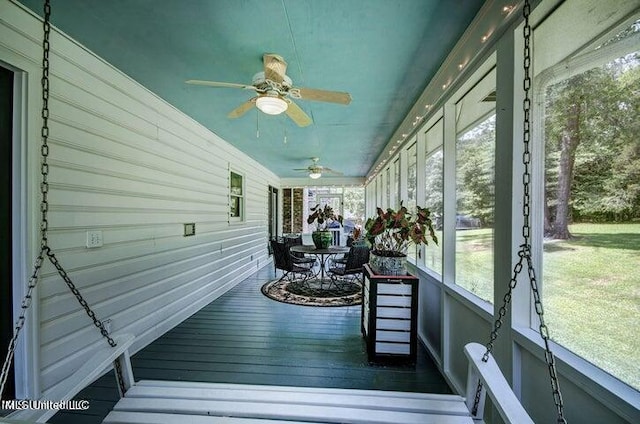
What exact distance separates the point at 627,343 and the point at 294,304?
11.8 feet

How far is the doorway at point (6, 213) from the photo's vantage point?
1.73 meters

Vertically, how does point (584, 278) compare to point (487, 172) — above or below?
below

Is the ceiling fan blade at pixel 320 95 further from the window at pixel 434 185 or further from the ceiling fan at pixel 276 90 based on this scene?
the window at pixel 434 185

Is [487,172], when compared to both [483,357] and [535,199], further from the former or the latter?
[483,357]

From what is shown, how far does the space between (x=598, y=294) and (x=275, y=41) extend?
230 centimetres

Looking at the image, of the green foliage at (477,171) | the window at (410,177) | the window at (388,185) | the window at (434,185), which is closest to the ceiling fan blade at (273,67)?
the green foliage at (477,171)

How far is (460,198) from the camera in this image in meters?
2.38

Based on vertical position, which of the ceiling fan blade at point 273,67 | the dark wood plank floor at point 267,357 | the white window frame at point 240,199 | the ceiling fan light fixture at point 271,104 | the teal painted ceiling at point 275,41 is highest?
the teal painted ceiling at point 275,41

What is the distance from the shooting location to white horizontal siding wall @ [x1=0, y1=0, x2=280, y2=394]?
1.87m

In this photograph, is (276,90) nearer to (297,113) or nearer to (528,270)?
(297,113)

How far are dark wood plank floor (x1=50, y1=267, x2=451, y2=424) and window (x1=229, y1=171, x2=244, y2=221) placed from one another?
6.92 feet

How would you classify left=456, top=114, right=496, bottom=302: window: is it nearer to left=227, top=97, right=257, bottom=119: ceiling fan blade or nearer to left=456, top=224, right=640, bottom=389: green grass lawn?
left=456, top=224, right=640, bottom=389: green grass lawn

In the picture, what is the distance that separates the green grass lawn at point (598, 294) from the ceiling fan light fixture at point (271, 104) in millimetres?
1966

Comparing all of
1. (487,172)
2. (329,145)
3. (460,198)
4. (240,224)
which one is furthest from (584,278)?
(240,224)
